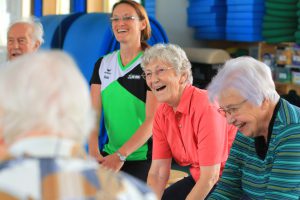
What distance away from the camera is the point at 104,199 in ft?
3.21

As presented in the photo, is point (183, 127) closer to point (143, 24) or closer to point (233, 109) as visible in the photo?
point (233, 109)

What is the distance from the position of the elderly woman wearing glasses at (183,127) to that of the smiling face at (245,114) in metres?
0.37

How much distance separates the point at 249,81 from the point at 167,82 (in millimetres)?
661

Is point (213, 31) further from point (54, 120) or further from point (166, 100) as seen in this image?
point (54, 120)

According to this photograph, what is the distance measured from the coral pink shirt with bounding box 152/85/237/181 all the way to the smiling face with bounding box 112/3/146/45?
0.60 meters

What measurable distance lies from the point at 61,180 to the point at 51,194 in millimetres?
30

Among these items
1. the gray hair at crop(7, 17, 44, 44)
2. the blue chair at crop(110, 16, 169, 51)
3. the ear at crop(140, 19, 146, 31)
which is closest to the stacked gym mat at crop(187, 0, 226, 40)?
the blue chair at crop(110, 16, 169, 51)

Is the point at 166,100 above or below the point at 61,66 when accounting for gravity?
below

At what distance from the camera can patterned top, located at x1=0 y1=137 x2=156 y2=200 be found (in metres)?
0.94

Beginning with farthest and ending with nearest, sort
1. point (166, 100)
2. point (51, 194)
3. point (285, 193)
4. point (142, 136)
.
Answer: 1. point (142, 136)
2. point (166, 100)
3. point (285, 193)
4. point (51, 194)

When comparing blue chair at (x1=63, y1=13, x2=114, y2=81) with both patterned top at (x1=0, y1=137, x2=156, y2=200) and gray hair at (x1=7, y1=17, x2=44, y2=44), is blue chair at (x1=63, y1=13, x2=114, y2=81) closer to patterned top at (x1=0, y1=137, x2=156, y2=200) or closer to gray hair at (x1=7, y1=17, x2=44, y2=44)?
gray hair at (x1=7, y1=17, x2=44, y2=44)

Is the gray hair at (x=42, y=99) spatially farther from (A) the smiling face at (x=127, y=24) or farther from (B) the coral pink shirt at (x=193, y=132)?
(A) the smiling face at (x=127, y=24)

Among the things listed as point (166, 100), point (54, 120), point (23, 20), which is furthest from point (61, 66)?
point (23, 20)

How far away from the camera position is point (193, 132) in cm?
240
